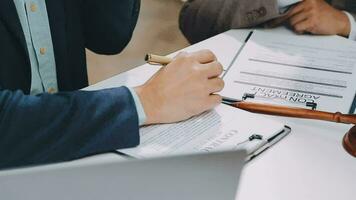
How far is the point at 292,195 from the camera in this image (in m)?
0.75

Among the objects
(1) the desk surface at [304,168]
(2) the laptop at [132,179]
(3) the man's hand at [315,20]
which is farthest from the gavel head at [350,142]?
(2) the laptop at [132,179]

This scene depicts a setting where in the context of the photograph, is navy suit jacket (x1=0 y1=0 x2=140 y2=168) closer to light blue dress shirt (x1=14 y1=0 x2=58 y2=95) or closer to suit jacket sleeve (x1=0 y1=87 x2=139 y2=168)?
suit jacket sleeve (x1=0 y1=87 x2=139 y2=168)

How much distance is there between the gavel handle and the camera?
90 centimetres

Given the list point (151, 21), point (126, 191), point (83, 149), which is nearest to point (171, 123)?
point (83, 149)

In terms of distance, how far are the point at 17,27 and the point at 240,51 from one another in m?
0.48

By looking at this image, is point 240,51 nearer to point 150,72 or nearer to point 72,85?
point 150,72

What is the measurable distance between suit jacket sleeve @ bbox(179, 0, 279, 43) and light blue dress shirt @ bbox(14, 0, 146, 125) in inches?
16.4

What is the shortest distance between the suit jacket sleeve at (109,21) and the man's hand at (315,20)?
357 millimetres

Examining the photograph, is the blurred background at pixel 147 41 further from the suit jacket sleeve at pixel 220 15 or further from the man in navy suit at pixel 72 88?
the man in navy suit at pixel 72 88

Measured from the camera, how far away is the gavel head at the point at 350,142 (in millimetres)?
854

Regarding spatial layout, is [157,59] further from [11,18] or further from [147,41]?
[147,41]

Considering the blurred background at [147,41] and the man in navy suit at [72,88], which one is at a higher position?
the man in navy suit at [72,88]

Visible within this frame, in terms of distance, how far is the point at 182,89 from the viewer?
0.91 meters

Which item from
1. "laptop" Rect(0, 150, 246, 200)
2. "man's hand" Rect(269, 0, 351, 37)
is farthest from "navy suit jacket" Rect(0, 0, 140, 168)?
"man's hand" Rect(269, 0, 351, 37)
